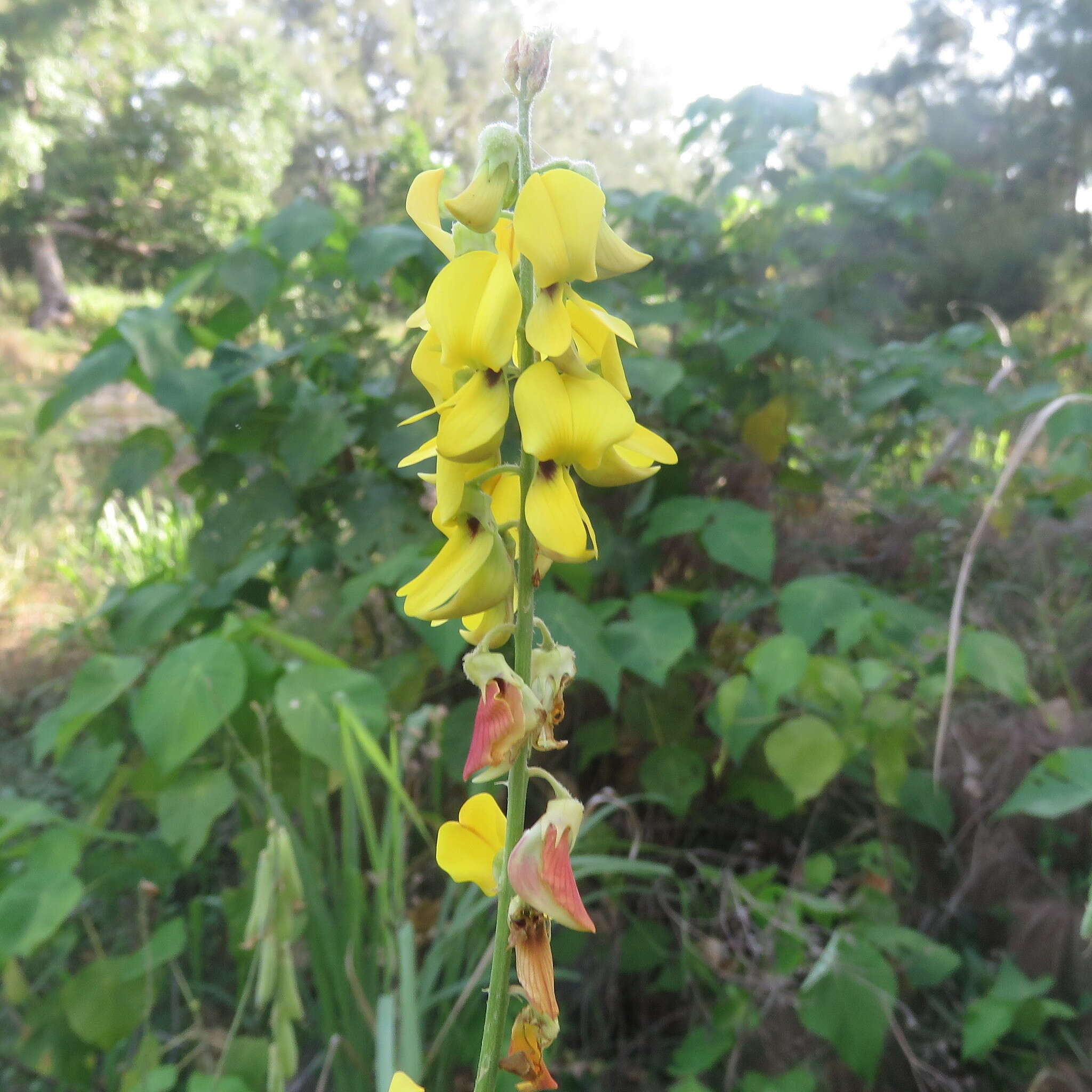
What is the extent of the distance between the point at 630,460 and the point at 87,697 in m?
1.30

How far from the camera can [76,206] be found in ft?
47.7

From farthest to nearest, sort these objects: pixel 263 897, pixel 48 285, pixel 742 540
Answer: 1. pixel 48 285
2. pixel 742 540
3. pixel 263 897

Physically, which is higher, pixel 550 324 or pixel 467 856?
pixel 550 324

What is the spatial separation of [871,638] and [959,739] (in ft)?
0.92

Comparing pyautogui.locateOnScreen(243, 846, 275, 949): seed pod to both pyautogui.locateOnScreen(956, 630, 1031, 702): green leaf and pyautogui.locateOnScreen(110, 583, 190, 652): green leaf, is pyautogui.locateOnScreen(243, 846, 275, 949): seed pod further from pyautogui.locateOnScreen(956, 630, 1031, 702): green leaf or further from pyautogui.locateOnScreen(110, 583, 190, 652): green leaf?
pyautogui.locateOnScreen(956, 630, 1031, 702): green leaf

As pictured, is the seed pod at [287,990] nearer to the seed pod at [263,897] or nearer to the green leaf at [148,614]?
the seed pod at [263,897]

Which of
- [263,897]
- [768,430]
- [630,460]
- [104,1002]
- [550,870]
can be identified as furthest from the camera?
[768,430]

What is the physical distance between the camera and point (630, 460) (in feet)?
1.51

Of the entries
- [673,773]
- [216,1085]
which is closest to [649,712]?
[673,773]

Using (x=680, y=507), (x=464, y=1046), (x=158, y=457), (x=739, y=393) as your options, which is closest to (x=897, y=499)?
(x=739, y=393)

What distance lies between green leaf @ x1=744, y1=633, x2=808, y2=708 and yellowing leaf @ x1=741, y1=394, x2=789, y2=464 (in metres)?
0.87

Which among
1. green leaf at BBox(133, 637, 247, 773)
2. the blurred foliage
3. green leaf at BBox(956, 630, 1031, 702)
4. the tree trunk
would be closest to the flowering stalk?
the blurred foliage

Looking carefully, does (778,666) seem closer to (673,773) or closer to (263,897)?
(673,773)

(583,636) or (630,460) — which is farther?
(583,636)
